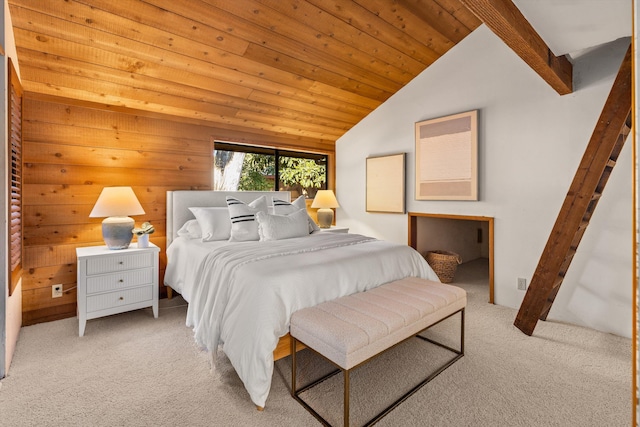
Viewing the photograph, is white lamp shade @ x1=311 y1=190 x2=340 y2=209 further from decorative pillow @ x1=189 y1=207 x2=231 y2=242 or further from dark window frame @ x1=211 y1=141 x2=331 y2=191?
decorative pillow @ x1=189 y1=207 x2=231 y2=242

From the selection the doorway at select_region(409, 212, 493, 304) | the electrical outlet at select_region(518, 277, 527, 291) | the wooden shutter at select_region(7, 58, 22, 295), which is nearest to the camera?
the wooden shutter at select_region(7, 58, 22, 295)

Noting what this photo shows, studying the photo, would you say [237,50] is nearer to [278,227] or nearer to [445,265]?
[278,227]

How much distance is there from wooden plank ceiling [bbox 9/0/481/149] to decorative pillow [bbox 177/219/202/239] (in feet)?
3.98

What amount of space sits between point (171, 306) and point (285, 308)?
198 cm

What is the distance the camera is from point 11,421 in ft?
5.26

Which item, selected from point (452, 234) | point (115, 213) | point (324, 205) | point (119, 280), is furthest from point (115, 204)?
point (452, 234)

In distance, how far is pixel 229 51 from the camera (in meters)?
2.87

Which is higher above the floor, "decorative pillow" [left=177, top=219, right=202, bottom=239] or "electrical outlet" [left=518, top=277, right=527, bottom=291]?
"decorative pillow" [left=177, top=219, right=202, bottom=239]

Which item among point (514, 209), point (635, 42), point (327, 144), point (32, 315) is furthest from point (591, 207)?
point (32, 315)

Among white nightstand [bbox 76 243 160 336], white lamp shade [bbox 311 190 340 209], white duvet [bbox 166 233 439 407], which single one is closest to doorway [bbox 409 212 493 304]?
white lamp shade [bbox 311 190 340 209]

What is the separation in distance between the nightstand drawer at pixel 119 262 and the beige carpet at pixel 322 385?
521mm

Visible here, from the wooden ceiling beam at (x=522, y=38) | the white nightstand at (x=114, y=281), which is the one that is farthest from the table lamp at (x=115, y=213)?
the wooden ceiling beam at (x=522, y=38)

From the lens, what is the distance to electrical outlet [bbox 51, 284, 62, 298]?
2898mm

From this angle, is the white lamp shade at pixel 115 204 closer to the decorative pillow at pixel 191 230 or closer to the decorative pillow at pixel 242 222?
the decorative pillow at pixel 191 230
